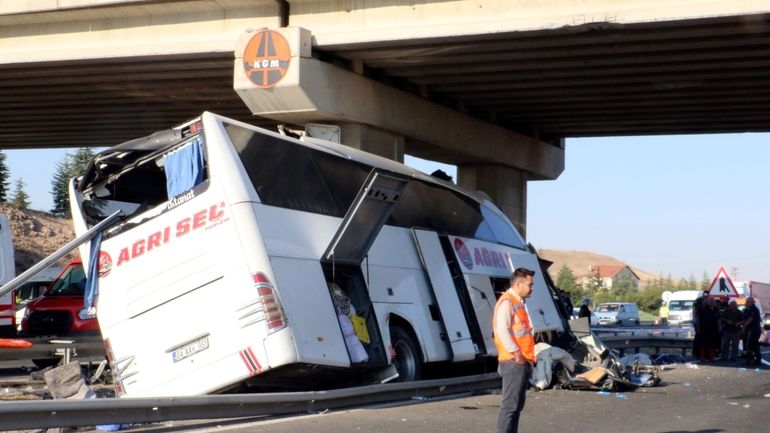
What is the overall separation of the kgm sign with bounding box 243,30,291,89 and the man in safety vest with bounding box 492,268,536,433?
1186 centimetres

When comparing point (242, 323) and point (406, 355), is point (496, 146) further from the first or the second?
point (242, 323)

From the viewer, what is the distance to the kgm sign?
827 inches

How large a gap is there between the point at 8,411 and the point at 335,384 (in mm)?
6052

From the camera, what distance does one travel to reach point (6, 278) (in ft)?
74.8

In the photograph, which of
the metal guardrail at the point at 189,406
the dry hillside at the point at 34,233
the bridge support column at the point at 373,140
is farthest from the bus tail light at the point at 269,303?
the dry hillside at the point at 34,233

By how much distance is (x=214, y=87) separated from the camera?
25.8 metres

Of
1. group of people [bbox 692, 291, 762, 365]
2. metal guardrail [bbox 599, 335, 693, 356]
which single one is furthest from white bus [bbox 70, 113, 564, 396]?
A: group of people [bbox 692, 291, 762, 365]

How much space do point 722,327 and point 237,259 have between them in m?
18.7

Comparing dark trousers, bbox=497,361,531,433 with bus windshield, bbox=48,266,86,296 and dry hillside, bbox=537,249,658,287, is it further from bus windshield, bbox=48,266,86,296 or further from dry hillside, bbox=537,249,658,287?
dry hillside, bbox=537,249,658,287

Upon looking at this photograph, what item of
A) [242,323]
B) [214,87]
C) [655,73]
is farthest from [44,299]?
[655,73]

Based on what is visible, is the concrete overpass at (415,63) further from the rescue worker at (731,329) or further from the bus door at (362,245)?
the bus door at (362,245)

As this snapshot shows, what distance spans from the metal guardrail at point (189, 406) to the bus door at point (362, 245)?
0.82m

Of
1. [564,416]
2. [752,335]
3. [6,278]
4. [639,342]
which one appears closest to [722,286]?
[752,335]

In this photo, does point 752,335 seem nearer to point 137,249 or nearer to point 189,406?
point 137,249
